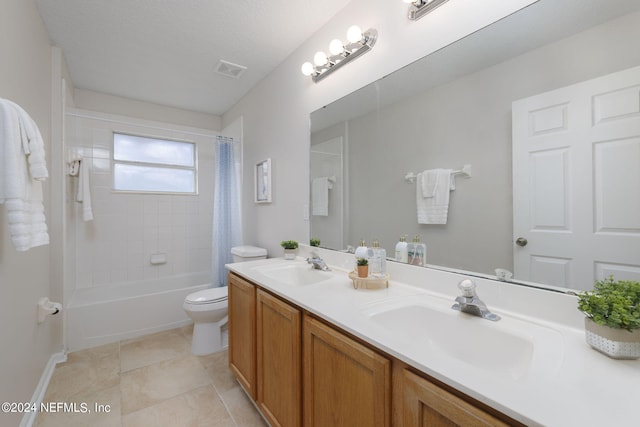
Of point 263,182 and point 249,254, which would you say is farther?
point 263,182

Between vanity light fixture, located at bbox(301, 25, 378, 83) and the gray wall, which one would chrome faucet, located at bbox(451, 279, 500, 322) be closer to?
the gray wall

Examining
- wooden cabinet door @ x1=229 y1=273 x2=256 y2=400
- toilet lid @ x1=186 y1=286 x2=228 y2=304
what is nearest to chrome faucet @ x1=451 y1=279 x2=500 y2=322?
wooden cabinet door @ x1=229 y1=273 x2=256 y2=400

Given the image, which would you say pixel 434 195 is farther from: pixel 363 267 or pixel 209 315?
pixel 209 315

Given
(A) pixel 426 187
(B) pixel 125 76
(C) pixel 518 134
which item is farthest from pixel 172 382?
(B) pixel 125 76

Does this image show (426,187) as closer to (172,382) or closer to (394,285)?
(394,285)

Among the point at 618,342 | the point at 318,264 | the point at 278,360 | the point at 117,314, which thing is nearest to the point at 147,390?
the point at 117,314

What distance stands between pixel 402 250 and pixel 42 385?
246 centimetres

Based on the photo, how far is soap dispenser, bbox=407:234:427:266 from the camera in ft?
Answer: 4.22

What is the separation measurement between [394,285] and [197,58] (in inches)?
92.1

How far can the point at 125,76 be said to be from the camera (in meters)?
2.56

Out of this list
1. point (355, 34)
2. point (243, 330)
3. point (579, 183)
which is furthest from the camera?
point (243, 330)

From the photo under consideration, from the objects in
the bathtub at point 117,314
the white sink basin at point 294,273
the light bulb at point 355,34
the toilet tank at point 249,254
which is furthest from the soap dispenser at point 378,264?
the bathtub at point 117,314

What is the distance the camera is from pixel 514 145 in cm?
101

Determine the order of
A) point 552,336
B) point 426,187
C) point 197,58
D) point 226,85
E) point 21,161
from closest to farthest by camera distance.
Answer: point 552,336
point 21,161
point 426,187
point 197,58
point 226,85
